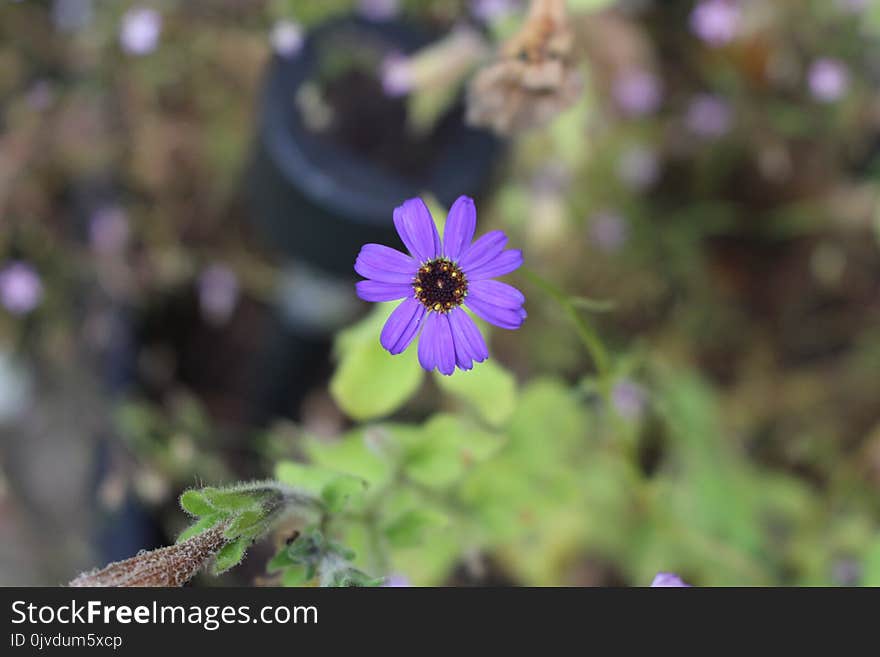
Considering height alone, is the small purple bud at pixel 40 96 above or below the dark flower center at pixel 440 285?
above

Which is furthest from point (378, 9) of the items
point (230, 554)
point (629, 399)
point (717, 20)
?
point (230, 554)

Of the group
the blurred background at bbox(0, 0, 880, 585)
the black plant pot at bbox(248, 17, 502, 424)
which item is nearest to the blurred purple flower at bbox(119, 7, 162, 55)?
the blurred background at bbox(0, 0, 880, 585)

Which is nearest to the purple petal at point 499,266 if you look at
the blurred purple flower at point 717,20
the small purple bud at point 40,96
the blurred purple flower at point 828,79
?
the blurred purple flower at point 717,20

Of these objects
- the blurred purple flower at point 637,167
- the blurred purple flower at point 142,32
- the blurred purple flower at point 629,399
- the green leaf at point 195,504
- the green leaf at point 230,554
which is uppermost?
the blurred purple flower at point 637,167

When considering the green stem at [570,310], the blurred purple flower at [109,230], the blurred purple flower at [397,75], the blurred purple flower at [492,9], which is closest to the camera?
the green stem at [570,310]

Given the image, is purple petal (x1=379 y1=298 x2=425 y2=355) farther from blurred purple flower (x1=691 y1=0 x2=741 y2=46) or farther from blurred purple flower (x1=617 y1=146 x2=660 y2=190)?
blurred purple flower (x1=617 y1=146 x2=660 y2=190)

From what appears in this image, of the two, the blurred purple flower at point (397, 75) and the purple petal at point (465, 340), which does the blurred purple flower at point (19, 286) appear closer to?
the blurred purple flower at point (397, 75)

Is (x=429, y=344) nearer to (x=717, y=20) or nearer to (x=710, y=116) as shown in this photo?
(x=717, y=20)

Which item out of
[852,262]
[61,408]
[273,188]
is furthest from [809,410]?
[61,408]
